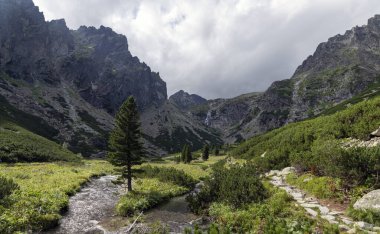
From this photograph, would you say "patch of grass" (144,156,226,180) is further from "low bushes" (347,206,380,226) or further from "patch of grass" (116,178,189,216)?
"low bushes" (347,206,380,226)

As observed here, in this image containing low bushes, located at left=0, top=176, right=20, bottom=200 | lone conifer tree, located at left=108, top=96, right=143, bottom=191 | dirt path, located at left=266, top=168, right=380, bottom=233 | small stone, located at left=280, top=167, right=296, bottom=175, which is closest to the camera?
dirt path, located at left=266, top=168, right=380, bottom=233

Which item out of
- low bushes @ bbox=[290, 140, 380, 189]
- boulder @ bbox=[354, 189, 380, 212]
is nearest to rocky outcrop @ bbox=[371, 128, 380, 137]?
low bushes @ bbox=[290, 140, 380, 189]

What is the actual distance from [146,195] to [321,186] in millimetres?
17692

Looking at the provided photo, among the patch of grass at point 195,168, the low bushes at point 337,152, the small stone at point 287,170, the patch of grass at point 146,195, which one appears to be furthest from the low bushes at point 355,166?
the patch of grass at point 195,168

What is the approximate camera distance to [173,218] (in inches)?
1007

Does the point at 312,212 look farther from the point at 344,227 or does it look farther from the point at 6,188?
the point at 6,188

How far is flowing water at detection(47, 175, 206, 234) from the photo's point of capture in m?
22.1

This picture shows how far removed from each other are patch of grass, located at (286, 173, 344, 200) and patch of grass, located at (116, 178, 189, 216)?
47.0ft

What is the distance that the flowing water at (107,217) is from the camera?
2206 centimetres

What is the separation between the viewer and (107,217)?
2558 centimetres

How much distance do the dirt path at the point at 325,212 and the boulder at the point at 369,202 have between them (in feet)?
3.61

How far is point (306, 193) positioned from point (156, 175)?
91.3 ft

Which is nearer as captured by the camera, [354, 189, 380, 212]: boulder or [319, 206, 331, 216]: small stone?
[354, 189, 380, 212]: boulder

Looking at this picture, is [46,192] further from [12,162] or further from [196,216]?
[12,162]
